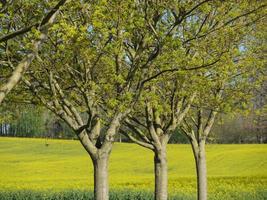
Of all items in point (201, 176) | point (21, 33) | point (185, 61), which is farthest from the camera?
point (201, 176)

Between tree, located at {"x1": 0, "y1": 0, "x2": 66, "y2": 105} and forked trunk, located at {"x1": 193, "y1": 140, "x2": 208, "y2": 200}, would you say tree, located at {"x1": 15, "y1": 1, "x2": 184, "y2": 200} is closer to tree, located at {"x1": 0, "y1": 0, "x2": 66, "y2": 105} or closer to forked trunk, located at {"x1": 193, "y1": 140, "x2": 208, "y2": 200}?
tree, located at {"x1": 0, "y1": 0, "x2": 66, "y2": 105}

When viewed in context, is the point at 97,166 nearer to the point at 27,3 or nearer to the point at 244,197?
the point at 27,3

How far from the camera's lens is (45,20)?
22.3ft

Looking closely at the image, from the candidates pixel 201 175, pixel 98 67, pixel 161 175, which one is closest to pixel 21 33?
pixel 98 67

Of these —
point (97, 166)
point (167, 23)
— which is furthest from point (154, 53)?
point (97, 166)

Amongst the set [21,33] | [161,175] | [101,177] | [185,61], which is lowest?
[161,175]

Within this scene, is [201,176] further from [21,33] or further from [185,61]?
[21,33]

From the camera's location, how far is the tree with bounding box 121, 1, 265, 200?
8891 mm

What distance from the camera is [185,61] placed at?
9180 millimetres

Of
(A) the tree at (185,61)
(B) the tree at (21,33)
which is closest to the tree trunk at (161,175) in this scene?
(A) the tree at (185,61)

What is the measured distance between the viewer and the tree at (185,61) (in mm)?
8891

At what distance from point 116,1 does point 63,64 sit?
1.56 meters

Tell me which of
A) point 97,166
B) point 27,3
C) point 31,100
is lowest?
point 97,166

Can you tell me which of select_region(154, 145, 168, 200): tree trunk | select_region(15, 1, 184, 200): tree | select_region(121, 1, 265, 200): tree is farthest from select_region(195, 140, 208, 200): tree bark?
select_region(15, 1, 184, 200): tree
